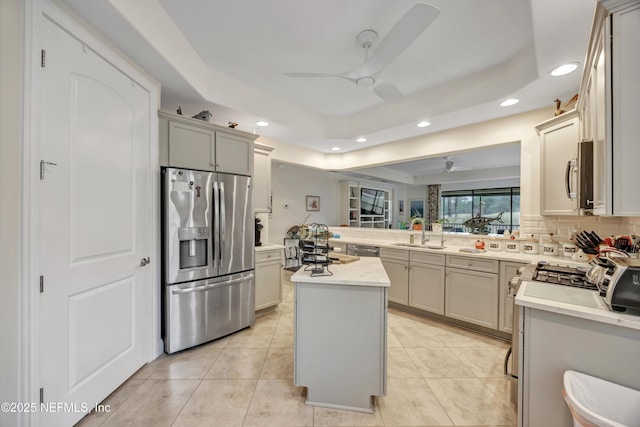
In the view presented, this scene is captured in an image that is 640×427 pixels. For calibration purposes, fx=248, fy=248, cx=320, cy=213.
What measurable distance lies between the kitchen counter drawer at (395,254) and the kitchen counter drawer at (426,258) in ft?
0.29

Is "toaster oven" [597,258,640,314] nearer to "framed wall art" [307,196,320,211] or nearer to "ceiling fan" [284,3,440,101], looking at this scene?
"ceiling fan" [284,3,440,101]

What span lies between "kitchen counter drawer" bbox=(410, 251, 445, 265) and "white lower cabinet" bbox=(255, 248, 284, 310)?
1.80 meters

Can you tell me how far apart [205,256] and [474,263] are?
9.66ft

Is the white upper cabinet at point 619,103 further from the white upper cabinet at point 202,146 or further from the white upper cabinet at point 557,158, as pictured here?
the white upper cabinet at point 202,146

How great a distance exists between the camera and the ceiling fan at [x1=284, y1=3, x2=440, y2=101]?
1.46 metres

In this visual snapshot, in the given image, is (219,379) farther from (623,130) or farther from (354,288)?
(623,130)

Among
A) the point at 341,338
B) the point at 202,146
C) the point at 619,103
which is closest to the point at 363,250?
the point at 341,338

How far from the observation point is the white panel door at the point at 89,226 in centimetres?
141

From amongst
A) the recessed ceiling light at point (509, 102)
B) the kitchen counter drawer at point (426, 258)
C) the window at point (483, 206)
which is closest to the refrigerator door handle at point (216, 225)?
the kitchen counter drawer at point (426, 258)

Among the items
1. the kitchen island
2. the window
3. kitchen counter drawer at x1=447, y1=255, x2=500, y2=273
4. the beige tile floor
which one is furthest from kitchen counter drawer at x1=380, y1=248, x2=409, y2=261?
the window

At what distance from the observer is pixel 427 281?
3176mm

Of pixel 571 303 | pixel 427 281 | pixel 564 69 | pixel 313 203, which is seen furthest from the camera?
pixel 313 203

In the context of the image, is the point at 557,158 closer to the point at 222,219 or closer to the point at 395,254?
the point at 395,254

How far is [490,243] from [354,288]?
242 cm
